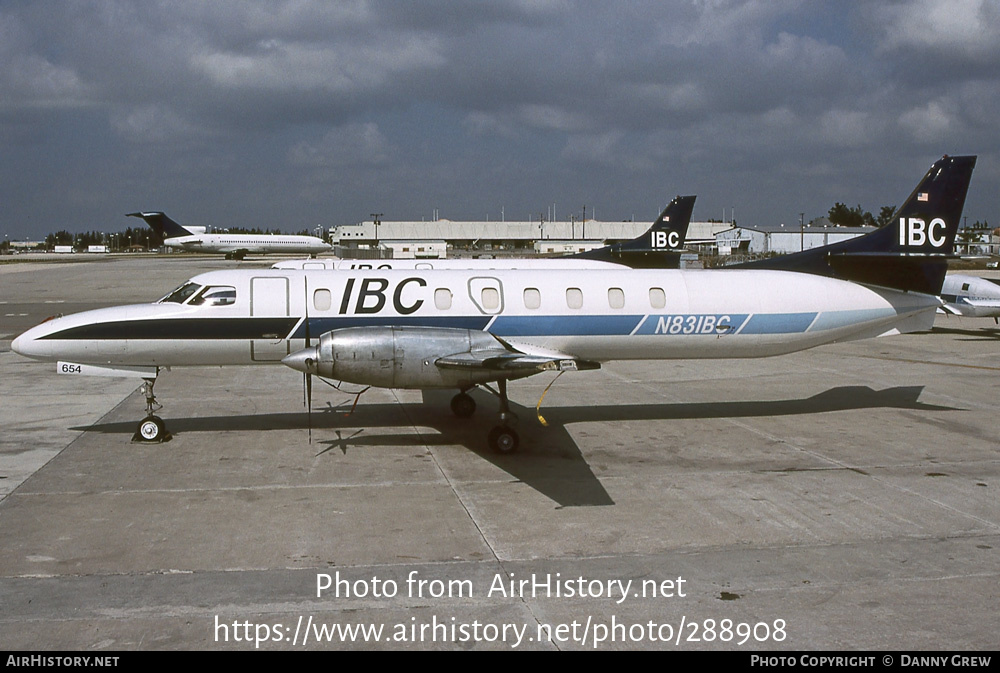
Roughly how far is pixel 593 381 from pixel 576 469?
28.5 feet

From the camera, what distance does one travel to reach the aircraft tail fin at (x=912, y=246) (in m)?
16.6

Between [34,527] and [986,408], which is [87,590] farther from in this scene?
[986,408]

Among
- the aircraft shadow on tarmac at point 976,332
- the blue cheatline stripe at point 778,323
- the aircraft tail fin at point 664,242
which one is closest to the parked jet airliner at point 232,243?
the aircraft tail fin at point 664,242

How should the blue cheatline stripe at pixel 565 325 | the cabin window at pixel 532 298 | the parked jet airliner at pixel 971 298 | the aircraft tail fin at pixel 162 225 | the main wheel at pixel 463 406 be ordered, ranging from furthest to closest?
the aircraft tail fin at pixel 162 225 → the parked jet airliner at pixel 971 298 → the main wheel at pixel 463 406 → the cabin window at pixel 532 298 → the blue cheatline stripe at pixel 565 325

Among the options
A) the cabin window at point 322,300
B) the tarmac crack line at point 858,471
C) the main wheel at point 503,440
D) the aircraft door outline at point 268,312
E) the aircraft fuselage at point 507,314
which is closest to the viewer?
the tarmac crack line at point 858,471

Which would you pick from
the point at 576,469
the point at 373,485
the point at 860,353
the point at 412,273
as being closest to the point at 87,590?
the point at 373,485

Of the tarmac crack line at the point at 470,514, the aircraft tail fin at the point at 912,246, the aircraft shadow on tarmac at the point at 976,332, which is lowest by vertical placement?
the tarmac crack line at the point at 470,514

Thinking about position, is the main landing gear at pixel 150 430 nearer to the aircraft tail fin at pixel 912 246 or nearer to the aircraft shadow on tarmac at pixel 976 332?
the aircraft tail fin at pixel 912 246

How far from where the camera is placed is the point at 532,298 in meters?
15.0

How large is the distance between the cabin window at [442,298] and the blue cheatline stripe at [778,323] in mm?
5751

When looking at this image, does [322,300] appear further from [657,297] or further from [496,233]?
[496,233]

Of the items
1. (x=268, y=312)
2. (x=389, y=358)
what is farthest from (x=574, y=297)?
(x=268, y=312)

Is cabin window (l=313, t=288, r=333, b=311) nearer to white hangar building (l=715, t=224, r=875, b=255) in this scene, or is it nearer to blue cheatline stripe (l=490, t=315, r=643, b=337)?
blue cheatline stripe (l=490, t=315, r=643, b=337)

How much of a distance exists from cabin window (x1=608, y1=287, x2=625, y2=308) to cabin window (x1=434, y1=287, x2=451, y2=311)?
3054mm
